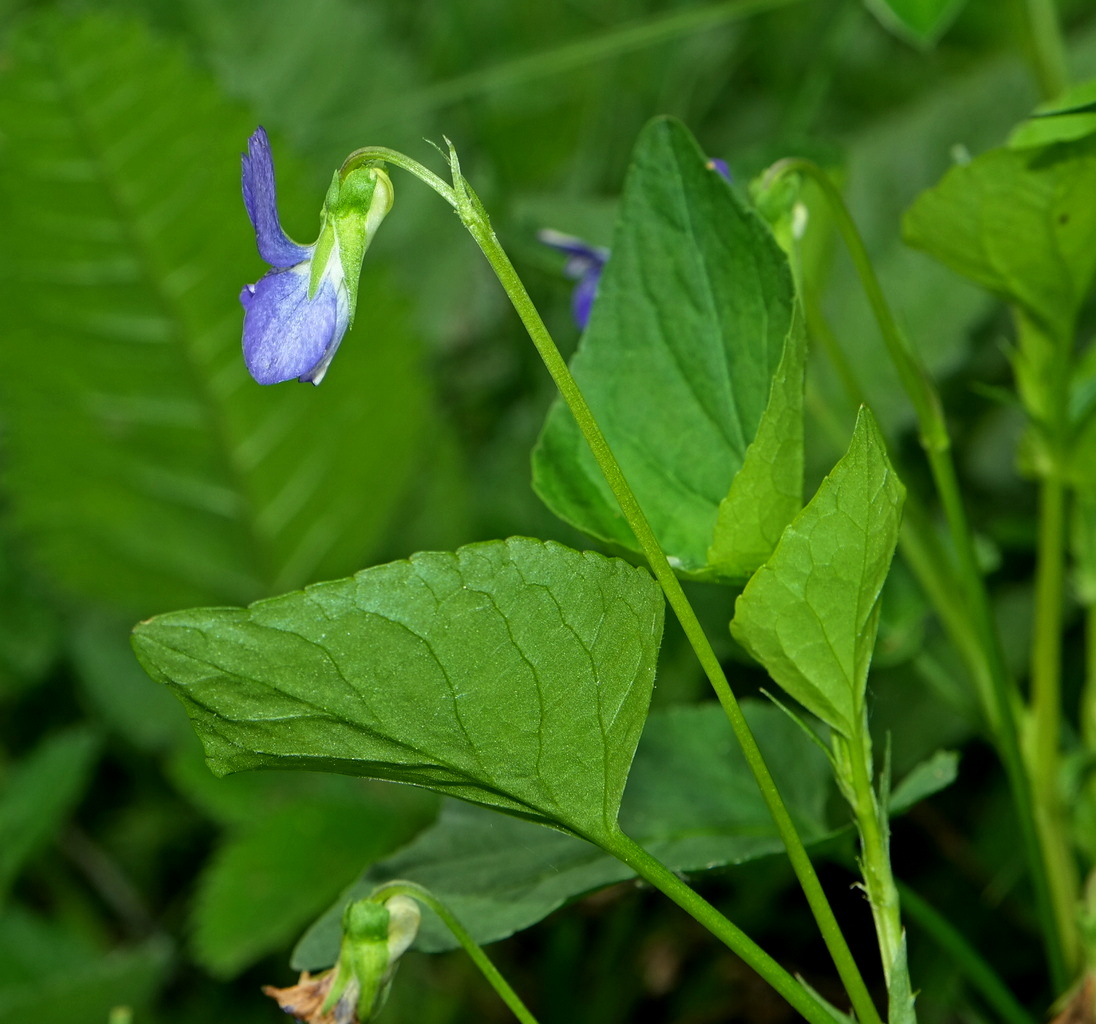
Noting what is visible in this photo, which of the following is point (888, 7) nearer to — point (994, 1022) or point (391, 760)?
point (391, 760)

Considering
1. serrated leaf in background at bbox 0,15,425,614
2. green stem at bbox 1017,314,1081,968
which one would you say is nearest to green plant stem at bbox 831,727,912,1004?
green stem at bbox 1017,314,1081,968

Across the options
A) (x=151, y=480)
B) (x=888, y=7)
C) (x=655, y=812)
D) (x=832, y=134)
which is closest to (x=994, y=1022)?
(x=655, y=812)

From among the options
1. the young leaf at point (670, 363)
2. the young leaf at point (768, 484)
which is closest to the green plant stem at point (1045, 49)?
the young leaf at point (670, 363)

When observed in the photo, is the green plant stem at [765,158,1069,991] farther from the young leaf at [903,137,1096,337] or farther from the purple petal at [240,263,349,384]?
the purple petal at [240,263,349,384]

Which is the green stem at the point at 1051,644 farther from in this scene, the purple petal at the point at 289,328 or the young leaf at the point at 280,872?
the young leaf at the point at 280,872

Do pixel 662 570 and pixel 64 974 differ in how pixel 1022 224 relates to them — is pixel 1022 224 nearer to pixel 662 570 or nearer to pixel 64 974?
pixel 662 570

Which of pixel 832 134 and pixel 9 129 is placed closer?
pixel 9 129
